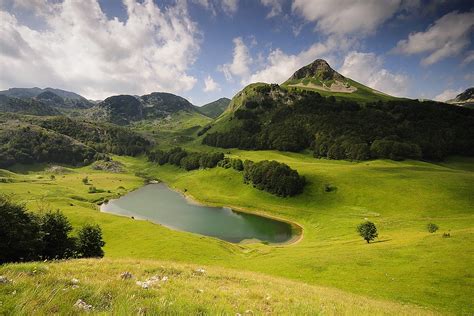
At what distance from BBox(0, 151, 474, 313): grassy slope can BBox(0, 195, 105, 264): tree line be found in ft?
41.6

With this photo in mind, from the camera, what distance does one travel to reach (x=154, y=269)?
2345 centimetres

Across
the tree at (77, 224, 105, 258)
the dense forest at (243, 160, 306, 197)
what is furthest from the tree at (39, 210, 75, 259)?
the dense forest at (243, 160, 306, 197)

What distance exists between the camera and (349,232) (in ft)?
284

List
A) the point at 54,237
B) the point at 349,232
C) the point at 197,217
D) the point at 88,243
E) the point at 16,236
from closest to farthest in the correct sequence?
the point at 16,236 → the point at 54,237 → the point at 88,243 → the point at 349,232 → the point at 197,217

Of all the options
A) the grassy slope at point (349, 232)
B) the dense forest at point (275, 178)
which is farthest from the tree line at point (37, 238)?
the dense forest at point (275, 178)

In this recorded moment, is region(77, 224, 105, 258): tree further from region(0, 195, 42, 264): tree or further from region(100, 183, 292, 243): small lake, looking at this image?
region(100, 183, 292, 243): small lake

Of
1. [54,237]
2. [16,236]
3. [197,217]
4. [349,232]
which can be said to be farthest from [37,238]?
[197,217]

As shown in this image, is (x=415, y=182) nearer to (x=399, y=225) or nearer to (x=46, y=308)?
(x=399, y=225)

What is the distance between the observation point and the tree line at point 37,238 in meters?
35.5

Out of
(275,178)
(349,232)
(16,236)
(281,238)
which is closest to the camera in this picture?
(16,236)

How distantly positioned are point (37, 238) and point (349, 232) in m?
78.9

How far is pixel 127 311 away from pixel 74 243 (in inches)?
1993

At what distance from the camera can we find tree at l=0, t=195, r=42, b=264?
3516 centimetres

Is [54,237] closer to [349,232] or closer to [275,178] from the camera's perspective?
[349,232]
